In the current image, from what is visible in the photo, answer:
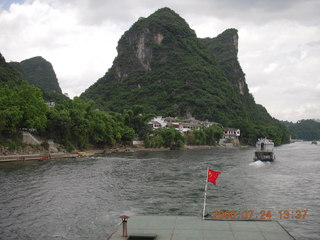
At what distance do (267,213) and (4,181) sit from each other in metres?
32.3

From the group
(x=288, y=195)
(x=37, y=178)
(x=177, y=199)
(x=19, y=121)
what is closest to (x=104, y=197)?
(x=177, y=199)

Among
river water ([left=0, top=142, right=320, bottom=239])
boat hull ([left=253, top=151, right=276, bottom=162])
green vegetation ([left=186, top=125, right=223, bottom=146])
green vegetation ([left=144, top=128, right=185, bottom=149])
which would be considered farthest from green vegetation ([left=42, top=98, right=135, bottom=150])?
boat hull ([left=253, top=151, right=276, bottom=162])

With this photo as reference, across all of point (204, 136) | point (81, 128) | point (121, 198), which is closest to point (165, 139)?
point (204, 136)

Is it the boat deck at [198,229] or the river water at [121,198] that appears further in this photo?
the river water at [121,198]

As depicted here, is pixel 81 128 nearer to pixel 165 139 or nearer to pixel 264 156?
pixel 165 139

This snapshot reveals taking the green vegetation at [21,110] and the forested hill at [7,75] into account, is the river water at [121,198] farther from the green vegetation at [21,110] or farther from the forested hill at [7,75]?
the forested hill at [7,75]

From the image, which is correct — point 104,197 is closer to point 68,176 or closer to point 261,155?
point 68,176

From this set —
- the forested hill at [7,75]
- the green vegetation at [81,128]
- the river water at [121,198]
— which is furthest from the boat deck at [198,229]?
the forested hill at [7,75]

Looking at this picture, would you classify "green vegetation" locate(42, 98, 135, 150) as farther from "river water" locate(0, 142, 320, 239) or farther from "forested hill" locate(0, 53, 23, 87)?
"forested hill" locate(0, 53, 23, 87)

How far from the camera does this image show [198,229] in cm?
1809

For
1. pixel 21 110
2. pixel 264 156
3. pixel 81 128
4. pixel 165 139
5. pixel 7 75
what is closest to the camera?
pixel 21 110

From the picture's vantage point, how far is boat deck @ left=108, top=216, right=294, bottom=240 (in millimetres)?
16750

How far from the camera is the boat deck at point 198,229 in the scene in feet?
55.0

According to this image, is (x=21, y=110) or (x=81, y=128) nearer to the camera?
(x=21, y=110)
